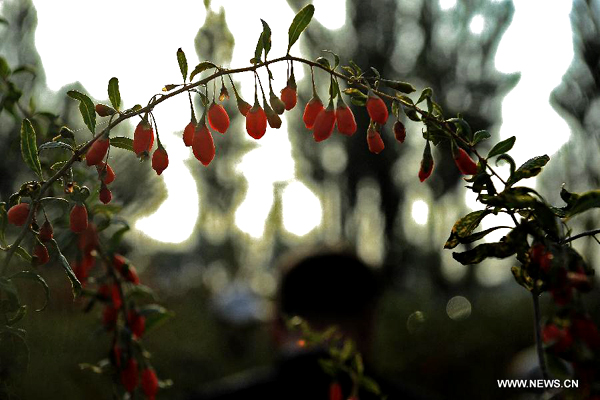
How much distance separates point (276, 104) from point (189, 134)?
14 centimetres

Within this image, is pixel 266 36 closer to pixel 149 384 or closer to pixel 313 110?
pixel 313 110

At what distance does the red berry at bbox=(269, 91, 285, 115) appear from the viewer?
105 centimetres

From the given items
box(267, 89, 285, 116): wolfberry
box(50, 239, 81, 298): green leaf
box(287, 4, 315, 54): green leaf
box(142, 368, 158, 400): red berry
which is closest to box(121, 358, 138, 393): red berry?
box(142, 368, 158, 400): red berry

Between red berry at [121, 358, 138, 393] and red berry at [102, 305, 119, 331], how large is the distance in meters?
0.11

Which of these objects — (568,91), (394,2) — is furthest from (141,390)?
(394,2)

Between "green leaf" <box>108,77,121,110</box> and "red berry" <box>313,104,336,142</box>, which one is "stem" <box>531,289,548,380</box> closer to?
"red berry" <box>313,104,336,142</box>

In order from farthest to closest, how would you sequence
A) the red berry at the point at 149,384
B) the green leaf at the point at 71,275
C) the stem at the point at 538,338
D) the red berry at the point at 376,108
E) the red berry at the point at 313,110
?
the red berry at the point at 149,384 < the red berry at the point at 313,110 < the red berry at the point at 376,108 < the green leaf at the point at 71,275 < the stem at the point at 538,338

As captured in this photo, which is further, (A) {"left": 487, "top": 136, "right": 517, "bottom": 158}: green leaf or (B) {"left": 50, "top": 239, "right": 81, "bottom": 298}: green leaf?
(A) {"left": 487, "top": 136, "right": 517, "bottom": 158}: green leaf

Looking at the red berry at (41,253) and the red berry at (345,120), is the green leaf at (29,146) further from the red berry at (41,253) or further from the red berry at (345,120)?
the red berry at (345,120)

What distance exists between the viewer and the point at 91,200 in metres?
1.25

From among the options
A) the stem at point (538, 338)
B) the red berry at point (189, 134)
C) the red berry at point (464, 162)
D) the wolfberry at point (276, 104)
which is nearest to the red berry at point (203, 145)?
the red berry at point (189, 134)

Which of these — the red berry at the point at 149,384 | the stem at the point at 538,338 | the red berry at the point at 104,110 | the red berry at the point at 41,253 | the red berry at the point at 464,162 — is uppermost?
the red berry at the point at 104,110

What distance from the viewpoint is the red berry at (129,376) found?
3.91 feet

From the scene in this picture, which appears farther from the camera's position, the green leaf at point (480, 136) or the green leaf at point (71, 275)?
the green leaf at point (480, 136)
